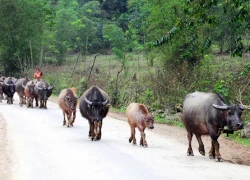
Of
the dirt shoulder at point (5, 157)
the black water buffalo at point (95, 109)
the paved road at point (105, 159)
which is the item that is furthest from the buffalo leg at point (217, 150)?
the dirt shoulder at point (5, 157)

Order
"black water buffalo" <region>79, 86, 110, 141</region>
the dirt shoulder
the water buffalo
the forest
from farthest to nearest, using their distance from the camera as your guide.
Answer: the water buffalo
the forest
"black water buffalo" <region>79, 86, 110, 141</region>
the dirt shoulder

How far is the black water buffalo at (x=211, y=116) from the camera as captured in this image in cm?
1082

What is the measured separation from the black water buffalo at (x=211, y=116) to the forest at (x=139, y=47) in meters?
1.37

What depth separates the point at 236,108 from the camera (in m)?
10.8

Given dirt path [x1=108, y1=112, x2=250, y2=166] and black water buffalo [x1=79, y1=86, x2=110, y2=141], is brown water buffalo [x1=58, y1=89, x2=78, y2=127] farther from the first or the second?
dirt path [x1=108, y1=112, x2=250, y2=166]

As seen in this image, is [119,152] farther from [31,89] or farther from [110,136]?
[31,89]

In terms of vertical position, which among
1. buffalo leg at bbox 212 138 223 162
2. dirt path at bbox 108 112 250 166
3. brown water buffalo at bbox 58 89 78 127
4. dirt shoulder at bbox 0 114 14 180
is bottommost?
dirt path at bbox 108 112 250 166

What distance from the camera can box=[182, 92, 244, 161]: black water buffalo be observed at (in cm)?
1082

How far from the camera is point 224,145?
50.9 ft

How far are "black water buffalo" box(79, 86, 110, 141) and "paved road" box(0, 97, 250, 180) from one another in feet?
1.24

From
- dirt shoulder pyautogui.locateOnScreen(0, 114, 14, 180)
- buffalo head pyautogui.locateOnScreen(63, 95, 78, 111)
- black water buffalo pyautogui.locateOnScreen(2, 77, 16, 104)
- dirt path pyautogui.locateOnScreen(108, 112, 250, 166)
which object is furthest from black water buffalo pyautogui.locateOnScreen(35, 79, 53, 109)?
buffalo head pyautogui.locateOnScreen(63, 95, 78, 111)

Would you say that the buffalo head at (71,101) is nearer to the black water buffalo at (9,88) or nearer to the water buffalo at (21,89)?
the water buffalo at (21,89)

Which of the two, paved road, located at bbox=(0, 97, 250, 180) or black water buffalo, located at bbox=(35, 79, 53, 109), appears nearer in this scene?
paved road, located at bbox=(0, 97, 250, 180)

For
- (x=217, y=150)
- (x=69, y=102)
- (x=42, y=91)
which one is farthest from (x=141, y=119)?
(x=42, y=91)
